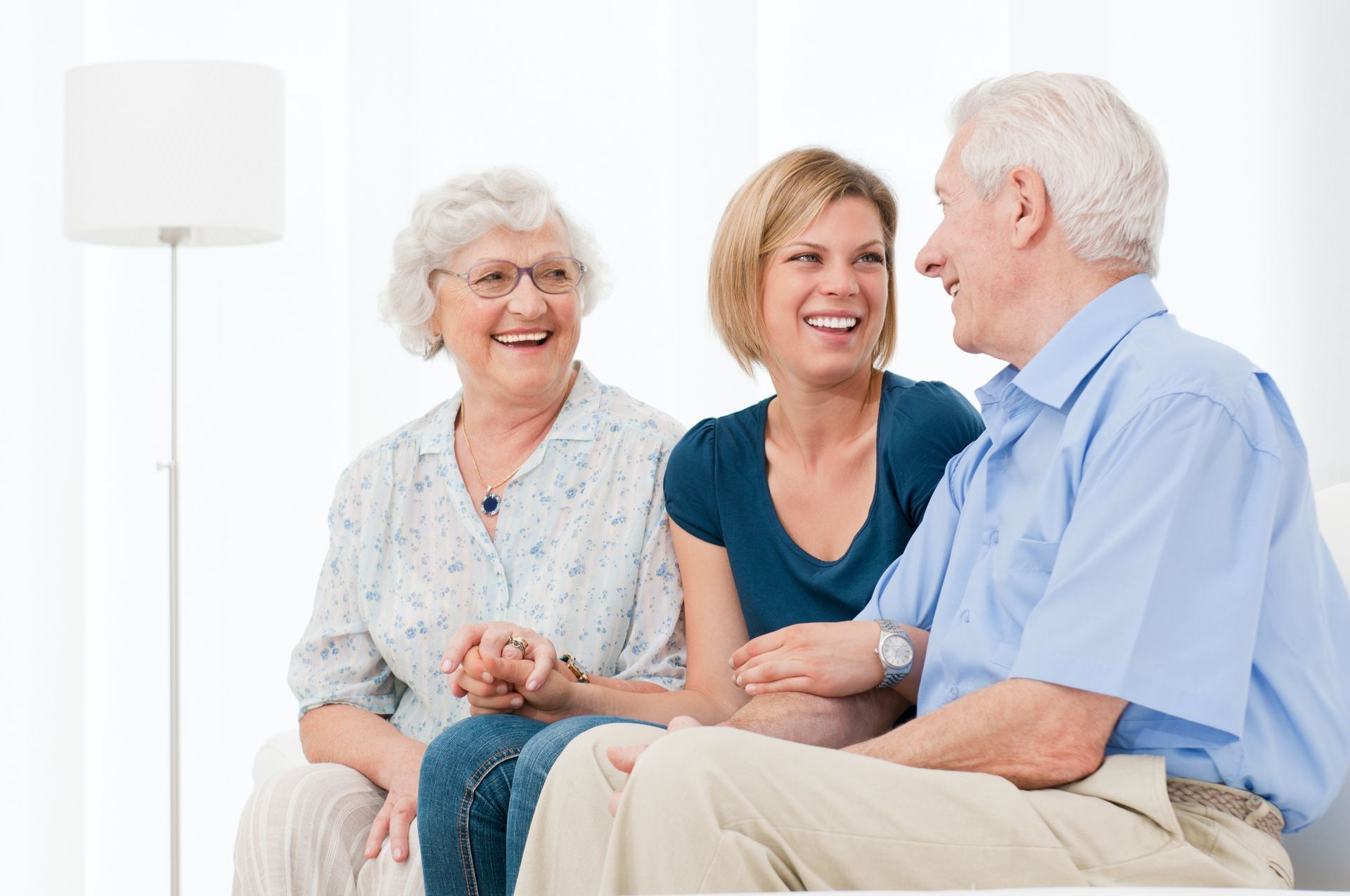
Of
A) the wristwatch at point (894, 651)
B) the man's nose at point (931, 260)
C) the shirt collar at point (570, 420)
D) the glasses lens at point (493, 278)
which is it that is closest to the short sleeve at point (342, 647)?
the shirt collar at point (570, 420)

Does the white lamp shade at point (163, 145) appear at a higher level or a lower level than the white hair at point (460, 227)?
higher

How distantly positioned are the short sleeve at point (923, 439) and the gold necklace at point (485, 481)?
588 mm

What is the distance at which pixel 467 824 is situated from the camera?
1575 mm

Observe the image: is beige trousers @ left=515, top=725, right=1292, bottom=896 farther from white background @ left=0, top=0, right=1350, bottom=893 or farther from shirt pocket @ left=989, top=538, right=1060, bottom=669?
white background @ left=0, top=0, right=1350, bottom=893

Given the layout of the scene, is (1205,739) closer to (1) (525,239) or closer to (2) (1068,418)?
(2) (1068,418)

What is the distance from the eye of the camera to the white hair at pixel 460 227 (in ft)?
6.85

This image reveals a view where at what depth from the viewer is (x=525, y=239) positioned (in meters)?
2.11

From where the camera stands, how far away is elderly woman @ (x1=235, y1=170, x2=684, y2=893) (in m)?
1.98

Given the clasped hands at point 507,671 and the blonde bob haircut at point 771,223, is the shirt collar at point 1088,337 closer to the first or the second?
the blonde bob haircut at point 771,223

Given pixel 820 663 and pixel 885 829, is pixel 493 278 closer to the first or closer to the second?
pixel 820 663

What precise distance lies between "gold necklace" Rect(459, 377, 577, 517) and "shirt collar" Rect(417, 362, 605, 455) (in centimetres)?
1

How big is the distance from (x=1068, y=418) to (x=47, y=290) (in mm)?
2901

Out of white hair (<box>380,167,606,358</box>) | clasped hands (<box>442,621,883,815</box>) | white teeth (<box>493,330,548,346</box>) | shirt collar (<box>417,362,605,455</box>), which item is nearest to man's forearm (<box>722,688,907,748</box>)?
clasped hands (<box>442,621,883,815</box>)

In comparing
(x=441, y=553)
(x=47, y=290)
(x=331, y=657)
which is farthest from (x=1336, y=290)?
(x=47, y=290)
